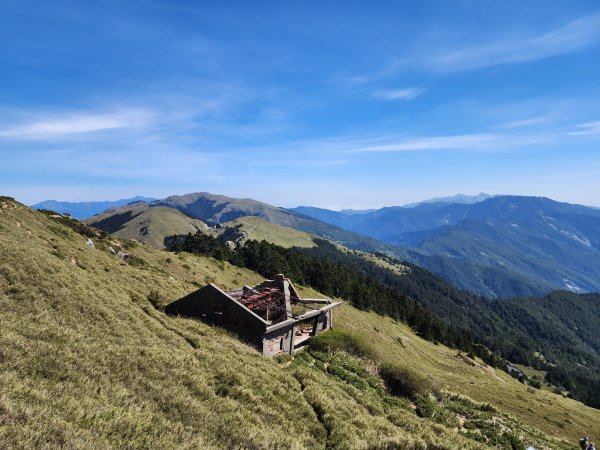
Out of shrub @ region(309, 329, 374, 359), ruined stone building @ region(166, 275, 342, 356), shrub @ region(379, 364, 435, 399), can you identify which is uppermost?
ruined stone building @ region(166, 275, 342, 356)

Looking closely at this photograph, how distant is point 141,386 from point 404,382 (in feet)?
61.2

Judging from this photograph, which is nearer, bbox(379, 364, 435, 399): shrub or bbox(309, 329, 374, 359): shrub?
bbox(379, 364, 435, 399): shrub

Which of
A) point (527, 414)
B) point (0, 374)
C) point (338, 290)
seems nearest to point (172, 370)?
point (0, 374)

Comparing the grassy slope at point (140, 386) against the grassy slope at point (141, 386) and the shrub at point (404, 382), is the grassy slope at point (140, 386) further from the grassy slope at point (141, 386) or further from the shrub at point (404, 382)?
the shrub at point (404, 382)

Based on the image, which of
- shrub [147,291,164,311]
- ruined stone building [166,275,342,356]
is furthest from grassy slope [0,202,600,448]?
shrub [147,291,164,311]

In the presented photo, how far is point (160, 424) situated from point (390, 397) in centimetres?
1644

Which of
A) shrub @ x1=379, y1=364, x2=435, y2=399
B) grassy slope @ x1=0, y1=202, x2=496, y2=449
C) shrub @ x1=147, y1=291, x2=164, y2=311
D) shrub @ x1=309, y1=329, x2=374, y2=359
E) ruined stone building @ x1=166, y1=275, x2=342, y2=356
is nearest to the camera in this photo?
grassy slope @ x1=0, y1=202, x2=496, y2=449

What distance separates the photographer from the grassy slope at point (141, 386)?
33.1ft

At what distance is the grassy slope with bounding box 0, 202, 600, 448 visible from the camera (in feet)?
33.1

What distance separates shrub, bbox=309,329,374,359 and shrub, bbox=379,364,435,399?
2339mm

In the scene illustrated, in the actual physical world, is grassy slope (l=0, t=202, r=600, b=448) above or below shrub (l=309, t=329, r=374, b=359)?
above

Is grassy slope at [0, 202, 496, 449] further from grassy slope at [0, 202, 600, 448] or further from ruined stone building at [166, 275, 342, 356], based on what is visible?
ruined stone building at [166, 275, 342, 356]

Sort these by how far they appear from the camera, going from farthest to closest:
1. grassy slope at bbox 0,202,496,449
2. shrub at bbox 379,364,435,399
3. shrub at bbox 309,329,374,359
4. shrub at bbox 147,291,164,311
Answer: shrub at bbox 309,329,374,359 < shrub at bbox 147,291,164,311 < shrub at bbox 379,364,435,399 < grassy slope at bbox 0,202,496,449

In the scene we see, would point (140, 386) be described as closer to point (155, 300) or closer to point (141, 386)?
point (141, 386)
